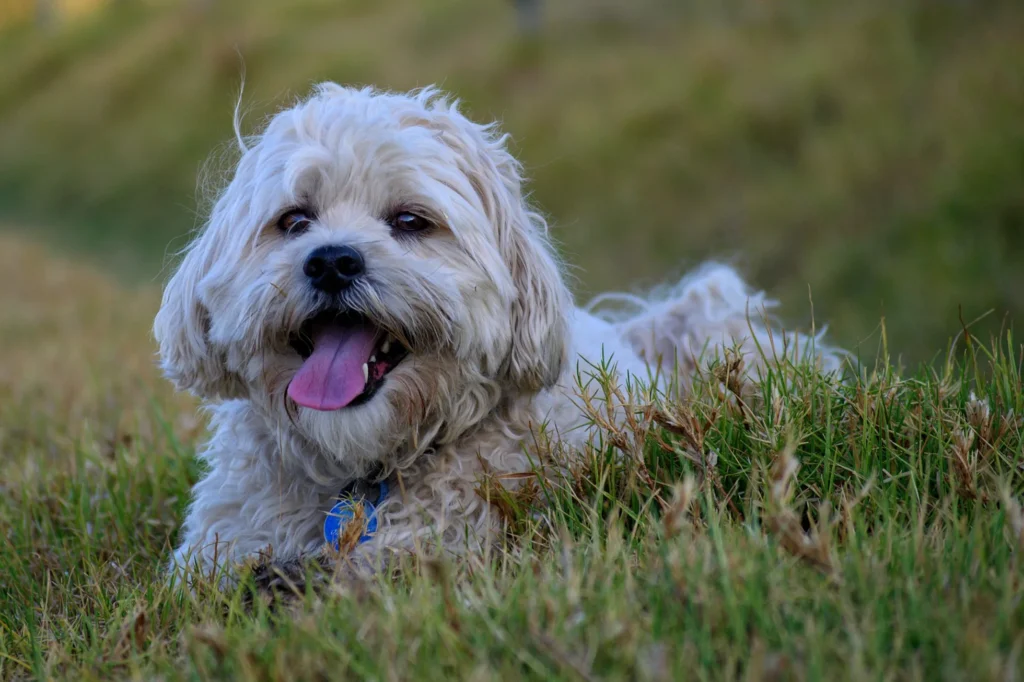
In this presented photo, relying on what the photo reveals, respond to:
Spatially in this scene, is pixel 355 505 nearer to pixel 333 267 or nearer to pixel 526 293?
pixel 333 267

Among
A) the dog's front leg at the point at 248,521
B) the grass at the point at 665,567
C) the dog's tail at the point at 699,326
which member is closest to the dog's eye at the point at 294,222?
the dog's front leg at the point at 248,521

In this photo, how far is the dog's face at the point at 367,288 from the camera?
3357 mm

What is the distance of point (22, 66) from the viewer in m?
26.3

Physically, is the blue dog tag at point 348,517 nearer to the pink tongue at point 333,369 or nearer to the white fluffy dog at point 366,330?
the white fluffy dog at point 366,330

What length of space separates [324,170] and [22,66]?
26.3m

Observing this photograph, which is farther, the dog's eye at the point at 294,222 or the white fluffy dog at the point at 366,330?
the dog's eye at the point at 294,222

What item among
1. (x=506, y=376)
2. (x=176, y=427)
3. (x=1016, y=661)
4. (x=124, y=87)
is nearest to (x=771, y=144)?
(x=176, y=427)

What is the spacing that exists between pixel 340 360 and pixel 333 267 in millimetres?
328

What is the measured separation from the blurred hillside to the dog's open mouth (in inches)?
46.8

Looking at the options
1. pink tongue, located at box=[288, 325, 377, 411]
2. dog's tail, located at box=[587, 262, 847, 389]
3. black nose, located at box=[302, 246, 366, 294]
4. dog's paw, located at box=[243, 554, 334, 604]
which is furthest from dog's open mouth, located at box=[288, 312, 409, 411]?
dog's tail, located at box=[587, 262, 847, 389]

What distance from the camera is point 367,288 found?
3320mm

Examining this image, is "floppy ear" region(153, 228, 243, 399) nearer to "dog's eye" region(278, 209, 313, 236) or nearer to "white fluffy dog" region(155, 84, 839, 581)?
"white fluffy dog" region(155, 84, 839, 581)

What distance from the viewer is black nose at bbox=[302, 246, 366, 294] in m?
3.30

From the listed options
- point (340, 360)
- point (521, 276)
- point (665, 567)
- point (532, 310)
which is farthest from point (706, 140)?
point (665, 567)
